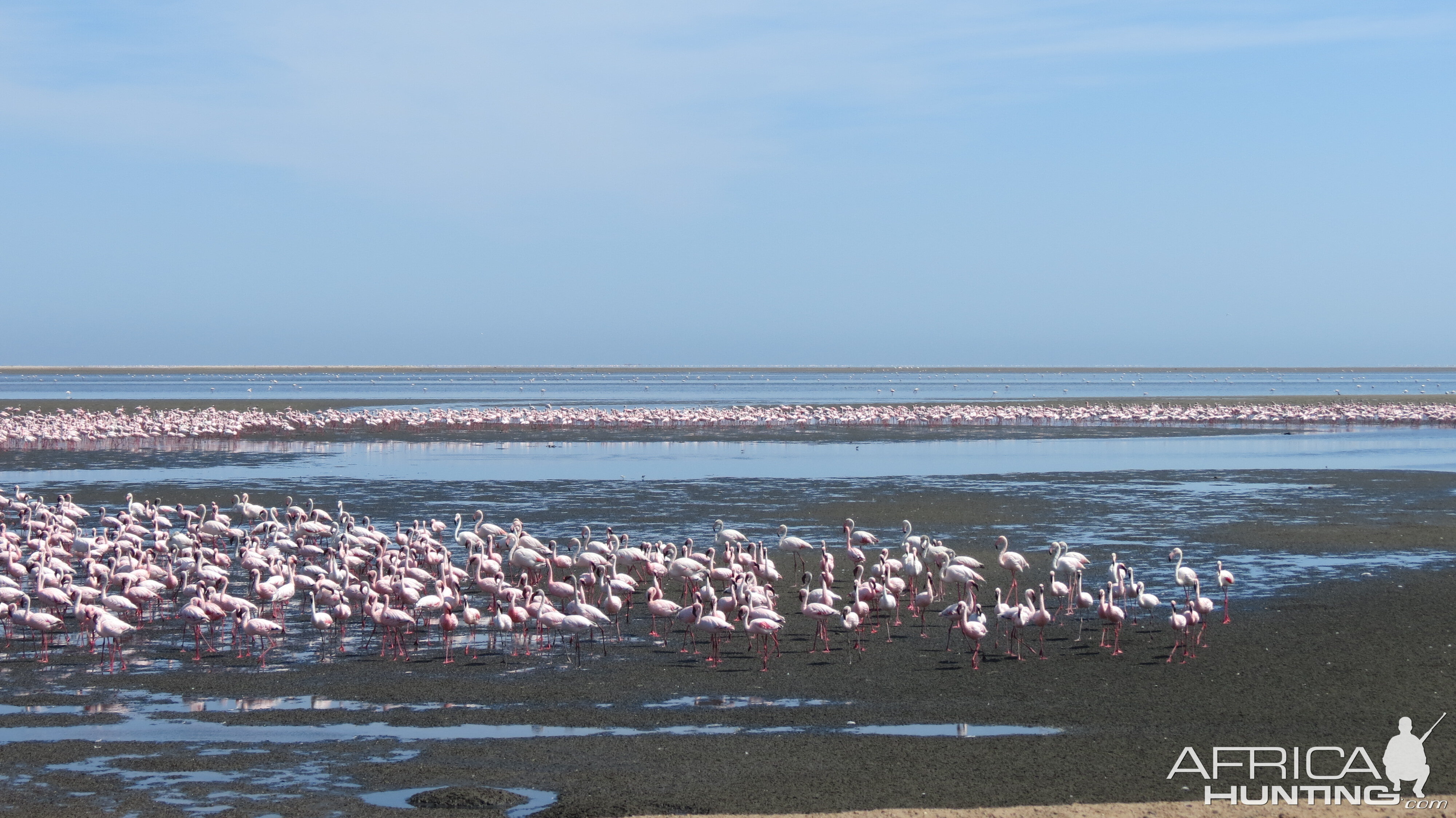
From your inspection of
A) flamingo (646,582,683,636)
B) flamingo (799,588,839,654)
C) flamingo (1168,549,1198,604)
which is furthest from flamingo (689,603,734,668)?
flamingo (1168,549,1198,604)

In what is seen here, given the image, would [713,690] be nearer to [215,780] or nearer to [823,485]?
[215,780]

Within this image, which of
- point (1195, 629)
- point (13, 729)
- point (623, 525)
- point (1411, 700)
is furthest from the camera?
point (623, 525)

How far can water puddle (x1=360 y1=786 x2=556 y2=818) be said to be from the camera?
29.3 feet

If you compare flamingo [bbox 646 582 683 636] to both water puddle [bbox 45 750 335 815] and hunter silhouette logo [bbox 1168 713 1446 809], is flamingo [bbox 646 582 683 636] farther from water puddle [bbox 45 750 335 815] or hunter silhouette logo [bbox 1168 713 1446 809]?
hunter silhouette logo [bbox 1168 713 1446 809]

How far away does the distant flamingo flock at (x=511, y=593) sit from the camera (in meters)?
14.1

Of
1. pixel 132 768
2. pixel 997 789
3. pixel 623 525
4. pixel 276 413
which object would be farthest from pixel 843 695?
pixel 276 413

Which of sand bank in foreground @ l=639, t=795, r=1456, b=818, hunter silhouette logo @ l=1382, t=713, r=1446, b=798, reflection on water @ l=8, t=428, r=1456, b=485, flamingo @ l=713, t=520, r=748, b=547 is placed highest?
flamingo @ l=713, t=520, r=748, b=547

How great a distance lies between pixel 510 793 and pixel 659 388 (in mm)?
119884

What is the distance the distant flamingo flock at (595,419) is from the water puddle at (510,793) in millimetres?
40954

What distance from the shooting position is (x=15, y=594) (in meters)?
15.2

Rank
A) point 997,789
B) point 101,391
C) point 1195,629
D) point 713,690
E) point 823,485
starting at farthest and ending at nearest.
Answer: point 101,391 → point 823,485 → point 1195,629 → point 713,690 → point 997,789

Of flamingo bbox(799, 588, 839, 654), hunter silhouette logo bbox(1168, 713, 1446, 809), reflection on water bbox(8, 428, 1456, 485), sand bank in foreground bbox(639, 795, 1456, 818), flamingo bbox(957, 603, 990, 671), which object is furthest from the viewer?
reflection on water bbox(8, 428, 1456, 485)

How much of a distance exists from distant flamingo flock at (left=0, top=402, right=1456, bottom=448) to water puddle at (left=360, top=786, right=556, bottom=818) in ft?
134

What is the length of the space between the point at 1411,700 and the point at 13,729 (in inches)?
460
